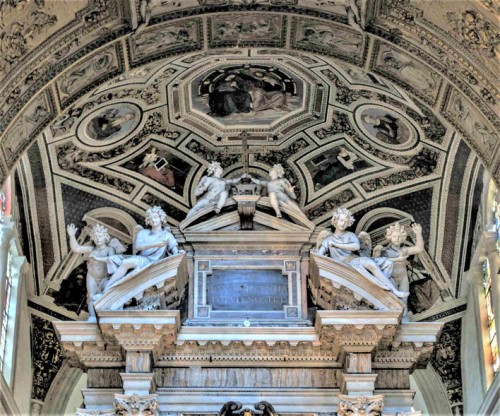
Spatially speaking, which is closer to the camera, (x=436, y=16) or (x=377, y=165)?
(x=436, y=16)

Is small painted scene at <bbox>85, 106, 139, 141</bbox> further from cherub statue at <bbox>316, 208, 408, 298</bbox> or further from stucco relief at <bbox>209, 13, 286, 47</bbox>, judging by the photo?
cherub statue at <bbox>316, 208, 408, 298</bbox>

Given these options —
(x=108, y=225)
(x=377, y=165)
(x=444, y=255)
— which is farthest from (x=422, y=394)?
(x=108, y=225)

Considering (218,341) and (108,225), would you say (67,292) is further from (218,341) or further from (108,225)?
(218,341)

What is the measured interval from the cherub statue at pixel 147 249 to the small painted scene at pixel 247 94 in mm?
2159

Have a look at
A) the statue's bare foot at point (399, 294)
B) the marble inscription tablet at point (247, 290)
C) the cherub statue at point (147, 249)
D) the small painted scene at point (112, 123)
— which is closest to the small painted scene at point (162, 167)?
the small painted scene at point (112, 123)

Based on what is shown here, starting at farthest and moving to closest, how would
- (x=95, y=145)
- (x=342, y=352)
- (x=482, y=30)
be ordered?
1. (x=95, y=145)
2. (x=342, y=352)
3. (x=482, y=30)

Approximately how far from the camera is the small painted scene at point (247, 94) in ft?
79.4

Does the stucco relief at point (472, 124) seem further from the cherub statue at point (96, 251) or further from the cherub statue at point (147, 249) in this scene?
the cherub statue at point (96, 251)

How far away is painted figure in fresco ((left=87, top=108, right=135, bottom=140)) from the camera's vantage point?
24.4 metres

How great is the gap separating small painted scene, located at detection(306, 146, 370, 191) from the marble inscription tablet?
2.22 meters

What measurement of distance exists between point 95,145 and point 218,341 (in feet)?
14.4

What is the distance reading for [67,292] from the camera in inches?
995

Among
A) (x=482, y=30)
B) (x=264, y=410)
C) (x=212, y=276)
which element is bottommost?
(x=264, y=410)

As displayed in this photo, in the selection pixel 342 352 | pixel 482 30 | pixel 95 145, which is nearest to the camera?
pixel 482 30
